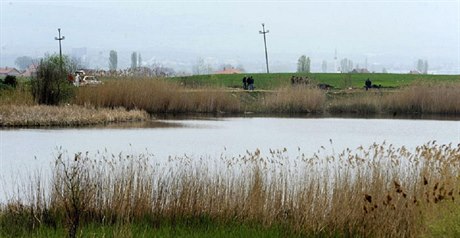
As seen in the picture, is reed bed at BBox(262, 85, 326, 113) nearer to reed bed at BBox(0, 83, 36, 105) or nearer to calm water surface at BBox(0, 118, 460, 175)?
calm water surface at BBox(0, 118, 460, 175)

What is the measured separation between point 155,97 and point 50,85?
5311 mm

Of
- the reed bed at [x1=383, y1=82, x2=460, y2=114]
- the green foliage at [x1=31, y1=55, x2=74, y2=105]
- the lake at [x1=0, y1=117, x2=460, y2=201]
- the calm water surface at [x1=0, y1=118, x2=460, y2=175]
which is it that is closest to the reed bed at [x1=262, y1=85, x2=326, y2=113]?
the reed bed at [x1=383, y1=82, x2=460, y2=114]

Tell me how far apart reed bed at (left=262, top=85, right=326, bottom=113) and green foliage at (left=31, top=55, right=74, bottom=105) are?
1112 cm

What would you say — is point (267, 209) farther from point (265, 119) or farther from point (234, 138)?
point (265, 119)

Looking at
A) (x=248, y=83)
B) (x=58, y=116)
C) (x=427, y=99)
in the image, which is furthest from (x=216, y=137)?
(x=248, y=83)

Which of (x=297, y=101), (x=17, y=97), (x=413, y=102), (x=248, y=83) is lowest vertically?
(x=413, y=102)

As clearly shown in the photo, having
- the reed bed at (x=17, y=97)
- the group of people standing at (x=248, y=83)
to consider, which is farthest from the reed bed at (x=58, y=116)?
the group of people standing at (x=248, y=83)

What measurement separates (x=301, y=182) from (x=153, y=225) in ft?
7.26

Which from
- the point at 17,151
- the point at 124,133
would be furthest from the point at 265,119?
the point at 17,151

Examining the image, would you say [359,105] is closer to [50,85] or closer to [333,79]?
[50,85]

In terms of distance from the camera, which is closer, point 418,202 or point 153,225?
point 418,202

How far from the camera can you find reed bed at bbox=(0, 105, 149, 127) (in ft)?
90.3

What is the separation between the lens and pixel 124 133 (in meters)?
24.3

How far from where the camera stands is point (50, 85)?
32.7 meters
